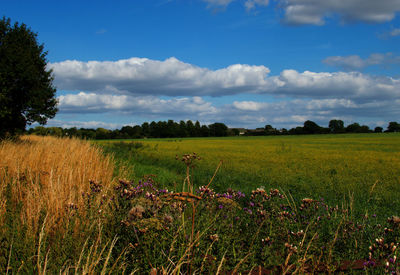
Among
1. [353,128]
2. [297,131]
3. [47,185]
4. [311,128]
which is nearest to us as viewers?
[47,185]

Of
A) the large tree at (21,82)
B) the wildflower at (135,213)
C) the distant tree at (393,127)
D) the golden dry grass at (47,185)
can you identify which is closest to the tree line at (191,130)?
the distant tree at (393,127)

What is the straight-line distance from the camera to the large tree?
19.1m

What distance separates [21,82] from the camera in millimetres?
20000

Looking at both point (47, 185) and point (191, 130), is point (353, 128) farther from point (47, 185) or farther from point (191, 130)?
point (47, 185)

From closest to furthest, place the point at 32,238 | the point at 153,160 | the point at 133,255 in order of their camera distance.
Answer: the point at 133,255
the point at 32,238
the point at 153,160

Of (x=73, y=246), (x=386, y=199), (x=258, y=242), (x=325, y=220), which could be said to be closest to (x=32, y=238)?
(x=73, y=246)

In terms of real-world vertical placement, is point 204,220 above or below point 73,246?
above

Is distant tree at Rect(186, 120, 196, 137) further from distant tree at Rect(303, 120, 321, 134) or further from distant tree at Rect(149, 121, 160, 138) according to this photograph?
distant tree at Rect(303, 120, 321, 134)

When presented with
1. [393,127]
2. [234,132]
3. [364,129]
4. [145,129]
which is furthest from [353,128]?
[145,129]

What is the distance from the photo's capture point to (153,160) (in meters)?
17.1

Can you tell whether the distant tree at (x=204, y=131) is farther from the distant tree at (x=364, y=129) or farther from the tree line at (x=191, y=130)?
the distant tree at (x=364, y=129)

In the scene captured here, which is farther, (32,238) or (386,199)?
(386,199)

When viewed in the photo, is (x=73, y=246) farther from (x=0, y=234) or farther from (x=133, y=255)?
(x=0, y=234)

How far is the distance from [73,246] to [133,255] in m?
0.85
